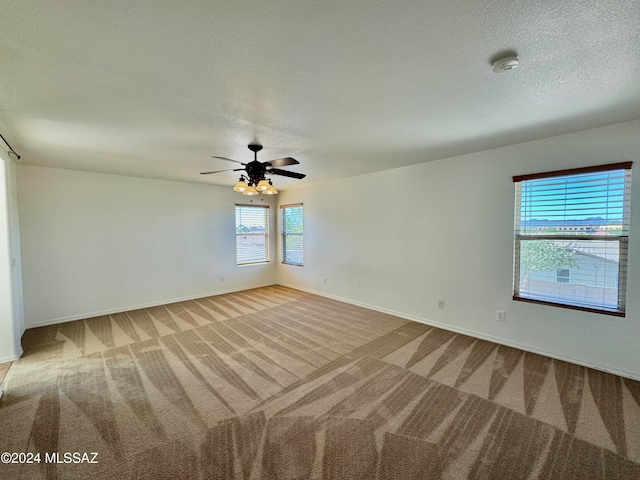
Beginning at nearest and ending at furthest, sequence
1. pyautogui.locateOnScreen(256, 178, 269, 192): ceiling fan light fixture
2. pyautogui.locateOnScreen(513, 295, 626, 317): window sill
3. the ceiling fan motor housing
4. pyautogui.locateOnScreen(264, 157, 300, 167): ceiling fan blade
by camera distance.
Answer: pyautogui.locateOnScreen(513, 295, 626, 317): window sill → pyautogui.locateOnScreen(264, 157, 300, 167): ceiling fan blade → pyautogui.locateOnScreen(256, 178, 269, 192): ceiling fan light fixture → the ceiling fan motor housing

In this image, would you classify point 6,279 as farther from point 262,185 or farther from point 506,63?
point 506,63

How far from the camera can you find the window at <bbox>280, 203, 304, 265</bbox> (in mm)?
6491

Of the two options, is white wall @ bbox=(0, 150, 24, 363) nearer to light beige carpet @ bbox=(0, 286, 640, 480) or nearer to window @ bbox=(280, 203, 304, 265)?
light beige carpet @ bbox=(0, 286, 640, 480)

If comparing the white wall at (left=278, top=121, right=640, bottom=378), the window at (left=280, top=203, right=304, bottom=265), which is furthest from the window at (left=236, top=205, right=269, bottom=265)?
the white wall at (left=278, top=121, right=640, bottom=378)

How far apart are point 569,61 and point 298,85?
1687mm

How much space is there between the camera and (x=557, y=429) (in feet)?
6.48

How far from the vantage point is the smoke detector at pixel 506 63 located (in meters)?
Result: 1.51

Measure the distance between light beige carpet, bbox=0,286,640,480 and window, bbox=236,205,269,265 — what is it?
3.07 meters

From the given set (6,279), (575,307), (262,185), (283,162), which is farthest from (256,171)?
(575,307)

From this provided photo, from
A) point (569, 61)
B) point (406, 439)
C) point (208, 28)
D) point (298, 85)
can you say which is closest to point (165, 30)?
point (208, 28)

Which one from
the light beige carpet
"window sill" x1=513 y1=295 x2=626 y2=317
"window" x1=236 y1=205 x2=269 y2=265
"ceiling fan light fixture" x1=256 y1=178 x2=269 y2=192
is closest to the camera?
the light beige carpet

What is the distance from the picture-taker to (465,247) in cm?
372

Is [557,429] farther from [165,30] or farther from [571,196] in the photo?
[165,30]

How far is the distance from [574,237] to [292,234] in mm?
5218
